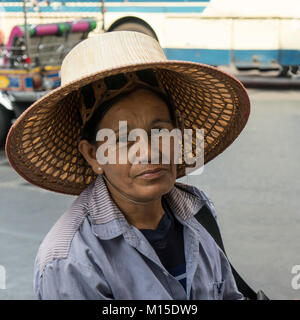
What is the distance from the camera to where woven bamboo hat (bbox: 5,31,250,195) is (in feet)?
4.73

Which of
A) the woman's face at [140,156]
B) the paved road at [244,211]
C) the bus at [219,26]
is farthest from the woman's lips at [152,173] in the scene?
the bus at [219,26]

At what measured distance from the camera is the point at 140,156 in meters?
1.47

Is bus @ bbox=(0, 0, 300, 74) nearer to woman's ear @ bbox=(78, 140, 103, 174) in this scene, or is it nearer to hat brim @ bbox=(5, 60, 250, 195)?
hat brim @ bbox=(5, 60, 250, 195)

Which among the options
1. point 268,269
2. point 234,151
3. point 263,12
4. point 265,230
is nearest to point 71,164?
point 268,269

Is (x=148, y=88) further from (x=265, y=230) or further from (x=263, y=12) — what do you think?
(x=263, y=12)

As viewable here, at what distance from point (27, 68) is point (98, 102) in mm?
5091

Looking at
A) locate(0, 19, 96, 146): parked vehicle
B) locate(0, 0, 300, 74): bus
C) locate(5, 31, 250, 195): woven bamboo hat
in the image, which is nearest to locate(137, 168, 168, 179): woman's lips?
locate(5, 31, 250, 195): woven bamboo hat

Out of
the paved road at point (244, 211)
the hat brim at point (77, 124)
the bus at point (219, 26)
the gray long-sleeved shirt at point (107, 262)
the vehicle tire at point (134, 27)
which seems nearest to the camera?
the gray long-sleeved shirt at point (107, 262)

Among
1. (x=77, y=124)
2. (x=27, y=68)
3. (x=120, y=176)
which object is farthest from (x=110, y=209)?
(x=27, y=68)

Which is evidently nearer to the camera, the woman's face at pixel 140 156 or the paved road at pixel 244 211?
the woman's face at pixel 140 156

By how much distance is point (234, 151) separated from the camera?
5988 millimetres

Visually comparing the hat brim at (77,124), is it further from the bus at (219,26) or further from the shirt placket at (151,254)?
the bus at (219,26)

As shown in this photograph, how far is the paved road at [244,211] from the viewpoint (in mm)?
3465

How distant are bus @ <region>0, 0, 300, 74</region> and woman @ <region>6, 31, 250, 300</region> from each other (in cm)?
719
